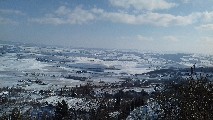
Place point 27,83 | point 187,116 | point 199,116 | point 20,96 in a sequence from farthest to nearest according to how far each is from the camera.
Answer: point 27,83 < point 20,96 < point 187,116 < point 199,116

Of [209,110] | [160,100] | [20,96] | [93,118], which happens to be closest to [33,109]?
[93,118]

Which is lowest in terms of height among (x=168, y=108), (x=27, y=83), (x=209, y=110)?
(x=27, y=83)

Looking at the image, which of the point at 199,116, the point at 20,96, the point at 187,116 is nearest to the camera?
the point at 199,116

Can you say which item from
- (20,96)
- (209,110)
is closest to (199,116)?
(209,110)

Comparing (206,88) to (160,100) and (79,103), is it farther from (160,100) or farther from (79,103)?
(79,103)

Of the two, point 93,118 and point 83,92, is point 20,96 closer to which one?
point 83,92

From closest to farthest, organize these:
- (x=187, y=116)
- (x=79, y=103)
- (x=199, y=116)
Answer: (x=199, y=116) < (x=187, y=116) < (x=79, y=103)

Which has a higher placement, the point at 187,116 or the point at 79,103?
the point at 187,116

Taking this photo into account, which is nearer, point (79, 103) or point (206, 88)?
point (206, 88)

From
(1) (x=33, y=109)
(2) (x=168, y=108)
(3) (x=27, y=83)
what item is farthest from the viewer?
(3) (x=27, y=83)
